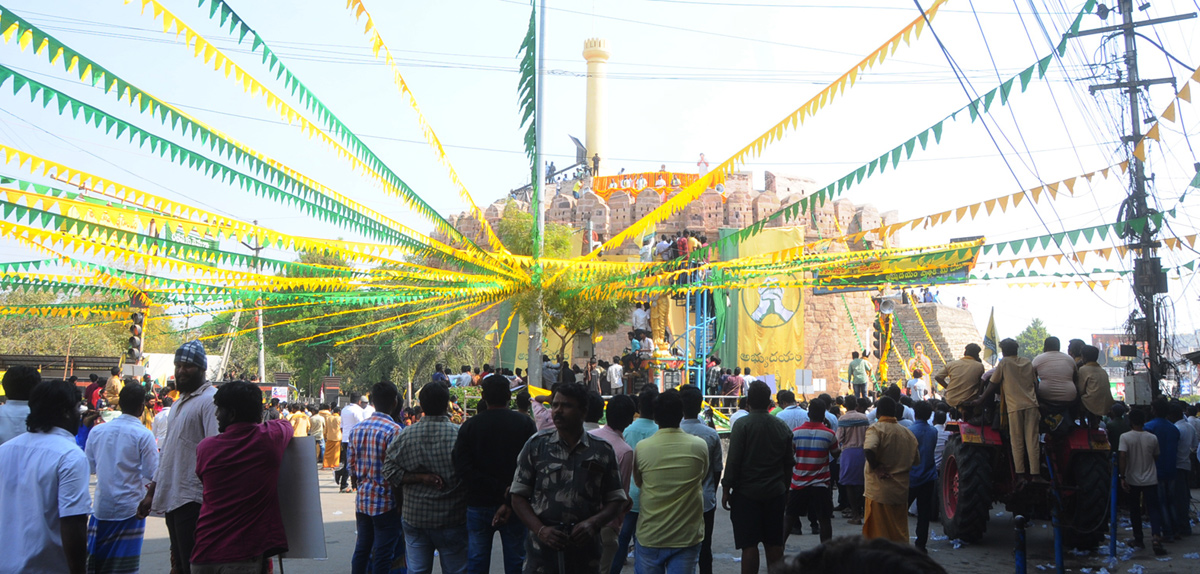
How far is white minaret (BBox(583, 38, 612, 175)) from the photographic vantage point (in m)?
52.6

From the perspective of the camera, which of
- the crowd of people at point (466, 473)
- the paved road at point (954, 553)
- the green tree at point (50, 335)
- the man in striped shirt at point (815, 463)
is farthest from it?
the green tree at point (50, 335)

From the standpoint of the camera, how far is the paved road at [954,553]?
7.17 m

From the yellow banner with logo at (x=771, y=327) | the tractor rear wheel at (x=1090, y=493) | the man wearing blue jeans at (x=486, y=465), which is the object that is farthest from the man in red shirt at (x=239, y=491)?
the yellow banner with logo at (x=771, y=327)

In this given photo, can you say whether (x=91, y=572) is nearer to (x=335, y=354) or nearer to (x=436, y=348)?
(x=436, y=348)

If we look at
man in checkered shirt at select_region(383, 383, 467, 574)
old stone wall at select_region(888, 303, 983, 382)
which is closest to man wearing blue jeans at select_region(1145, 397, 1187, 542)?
man in checkered shirt at select_region(383, 383, 467, 574)

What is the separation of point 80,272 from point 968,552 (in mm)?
10652

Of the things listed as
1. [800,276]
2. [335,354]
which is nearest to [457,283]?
[800,276]

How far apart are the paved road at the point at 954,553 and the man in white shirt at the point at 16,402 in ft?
7.88

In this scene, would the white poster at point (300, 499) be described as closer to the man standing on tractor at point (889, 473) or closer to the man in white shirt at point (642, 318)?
the man standing on tractor at point (889, 473)

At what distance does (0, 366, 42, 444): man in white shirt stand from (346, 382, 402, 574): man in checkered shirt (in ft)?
6.20

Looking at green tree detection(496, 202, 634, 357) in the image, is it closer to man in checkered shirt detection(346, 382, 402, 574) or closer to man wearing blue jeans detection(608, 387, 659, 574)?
man wearing blue jeans detection(608, 387, 659, 574)

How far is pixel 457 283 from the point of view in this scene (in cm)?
1185

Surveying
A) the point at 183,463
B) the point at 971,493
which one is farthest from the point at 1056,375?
the point at 183,463

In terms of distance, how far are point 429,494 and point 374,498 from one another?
0.80m
